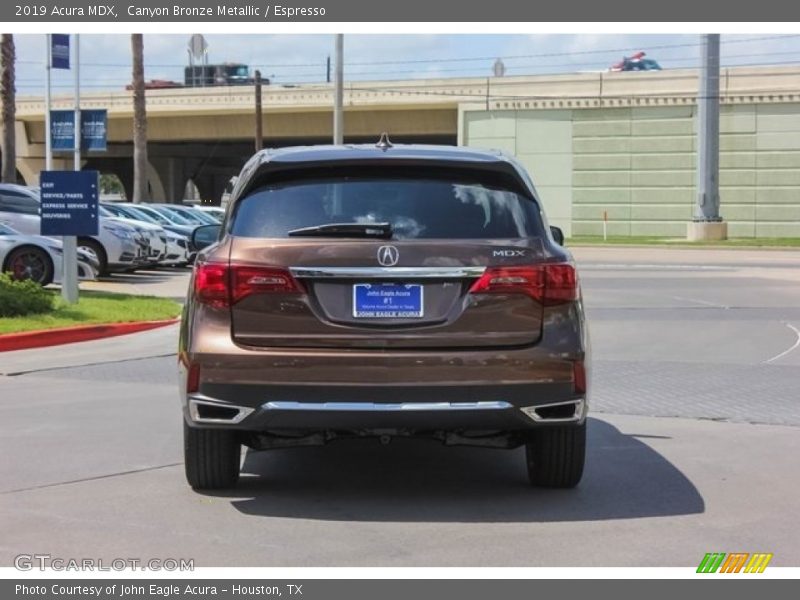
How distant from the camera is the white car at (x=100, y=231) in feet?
72.5

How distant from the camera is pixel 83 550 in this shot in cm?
552

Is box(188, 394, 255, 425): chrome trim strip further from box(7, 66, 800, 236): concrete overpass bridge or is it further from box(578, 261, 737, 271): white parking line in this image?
box(7, 66, 800, 236): concrete overpass bridge

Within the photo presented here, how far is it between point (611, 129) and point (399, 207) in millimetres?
48785

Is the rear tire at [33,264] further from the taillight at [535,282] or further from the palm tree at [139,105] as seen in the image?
the palm tree at [139,105]

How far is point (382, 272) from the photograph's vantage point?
5.89 m

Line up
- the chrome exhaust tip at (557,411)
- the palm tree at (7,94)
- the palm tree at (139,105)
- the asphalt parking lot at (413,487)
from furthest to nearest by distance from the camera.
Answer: the palm tree at (139,105) → the palm tree at (7,94) → the chrome exhaust tip at (557,411) → the asphalt parking lot at (413,487)

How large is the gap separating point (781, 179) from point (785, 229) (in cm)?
213

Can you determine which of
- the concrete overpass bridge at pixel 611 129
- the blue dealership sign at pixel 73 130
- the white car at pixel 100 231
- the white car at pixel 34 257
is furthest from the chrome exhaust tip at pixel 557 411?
the concrete overpass bridge at pixel 611 129

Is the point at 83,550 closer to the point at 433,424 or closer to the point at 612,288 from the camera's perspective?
the point at 433,424

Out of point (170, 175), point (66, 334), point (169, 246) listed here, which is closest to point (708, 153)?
point (169, 246)

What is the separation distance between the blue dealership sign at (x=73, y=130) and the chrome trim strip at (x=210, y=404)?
15.9 m

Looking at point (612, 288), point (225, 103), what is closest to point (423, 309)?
point (612, 288)

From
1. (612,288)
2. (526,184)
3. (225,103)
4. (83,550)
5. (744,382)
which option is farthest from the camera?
(225,103)

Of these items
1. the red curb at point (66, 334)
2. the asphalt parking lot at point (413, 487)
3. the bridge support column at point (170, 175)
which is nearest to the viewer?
the asphalt parking lot at point (413, 487)
